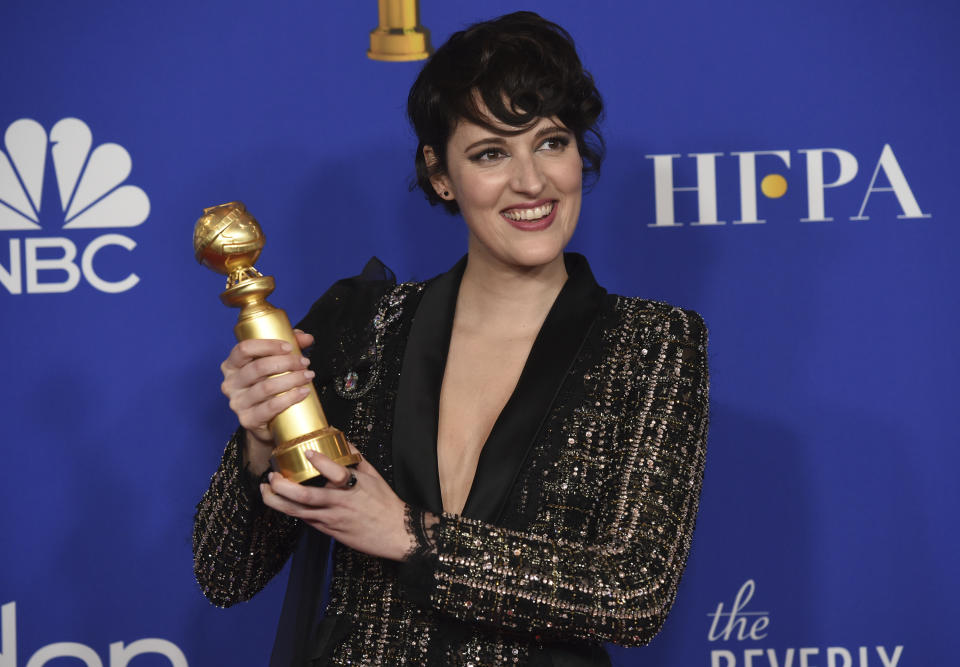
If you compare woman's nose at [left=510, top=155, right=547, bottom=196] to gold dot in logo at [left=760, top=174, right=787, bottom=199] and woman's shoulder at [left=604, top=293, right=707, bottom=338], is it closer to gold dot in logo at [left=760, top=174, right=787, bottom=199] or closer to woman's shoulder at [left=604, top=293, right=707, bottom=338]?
woman's shoulder at [left=604, top=293, right=707, bottom=338]

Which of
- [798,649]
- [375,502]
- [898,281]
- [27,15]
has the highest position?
[27,15]

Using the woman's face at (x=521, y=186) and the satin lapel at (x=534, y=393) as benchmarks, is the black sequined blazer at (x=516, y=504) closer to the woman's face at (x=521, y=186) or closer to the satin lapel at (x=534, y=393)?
the satin lapel at (x=534, y=393)

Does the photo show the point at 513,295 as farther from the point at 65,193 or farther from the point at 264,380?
the point at 65,193

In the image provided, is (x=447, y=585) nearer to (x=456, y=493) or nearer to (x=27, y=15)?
(x=456, y=493)

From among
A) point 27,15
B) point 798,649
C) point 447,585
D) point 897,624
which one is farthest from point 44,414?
point 897,624

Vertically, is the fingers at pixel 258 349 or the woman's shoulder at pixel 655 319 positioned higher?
the woman's shoulder at pixel 655 319

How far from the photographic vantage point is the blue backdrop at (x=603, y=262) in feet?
7.02

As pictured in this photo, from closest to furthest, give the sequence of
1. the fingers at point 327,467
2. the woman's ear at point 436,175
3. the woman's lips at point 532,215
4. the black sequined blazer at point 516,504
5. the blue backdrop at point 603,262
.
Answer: the fingers at point 327,467
the black sequined blazer at point 516,504
the woman's lips at point 532,215
the woman's ear at point 436,175
the blue backdrop at point 603,262

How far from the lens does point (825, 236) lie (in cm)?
214

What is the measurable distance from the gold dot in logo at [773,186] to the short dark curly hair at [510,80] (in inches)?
28.6

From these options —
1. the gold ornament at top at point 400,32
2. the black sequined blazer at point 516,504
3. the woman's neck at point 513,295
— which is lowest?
the black sequined blazer at point 516,504

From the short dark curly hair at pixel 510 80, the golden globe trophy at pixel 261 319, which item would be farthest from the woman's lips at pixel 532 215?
the golden globe trophy at pixel 261 319

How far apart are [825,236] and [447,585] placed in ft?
4.13

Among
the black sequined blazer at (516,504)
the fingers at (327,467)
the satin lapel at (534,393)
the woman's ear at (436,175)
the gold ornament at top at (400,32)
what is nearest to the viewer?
the fingers at (327,467)
